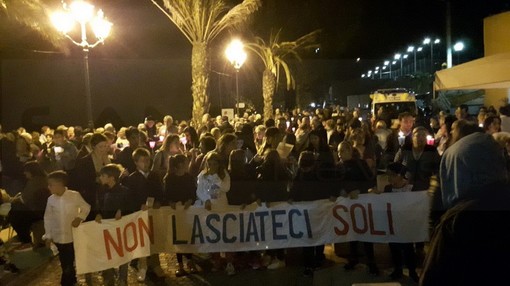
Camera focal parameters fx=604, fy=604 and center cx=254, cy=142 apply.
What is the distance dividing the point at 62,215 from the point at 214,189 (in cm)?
210

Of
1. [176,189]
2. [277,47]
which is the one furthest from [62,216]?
[277,47]

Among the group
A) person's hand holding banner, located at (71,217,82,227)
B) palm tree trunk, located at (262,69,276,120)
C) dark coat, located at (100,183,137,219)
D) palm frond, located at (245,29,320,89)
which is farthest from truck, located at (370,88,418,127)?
person's hand holding banner, located at (71,217,82,227)

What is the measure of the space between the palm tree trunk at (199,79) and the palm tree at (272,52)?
1318 cm

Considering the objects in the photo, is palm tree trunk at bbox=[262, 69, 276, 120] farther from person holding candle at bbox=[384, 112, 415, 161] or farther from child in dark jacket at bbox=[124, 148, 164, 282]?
child in dark jacket at bbox=[124, 148, 164, 282]

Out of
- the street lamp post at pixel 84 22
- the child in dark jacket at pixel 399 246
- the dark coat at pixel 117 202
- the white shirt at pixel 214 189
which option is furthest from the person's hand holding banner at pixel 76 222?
the street lamp post at pixel 84 22

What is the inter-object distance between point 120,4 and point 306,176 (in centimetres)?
2705

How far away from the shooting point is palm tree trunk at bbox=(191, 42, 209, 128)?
67.3 feet

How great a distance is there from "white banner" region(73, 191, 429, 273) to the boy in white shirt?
0.67m

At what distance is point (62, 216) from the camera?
7.27m

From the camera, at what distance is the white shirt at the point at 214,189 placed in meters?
8.41

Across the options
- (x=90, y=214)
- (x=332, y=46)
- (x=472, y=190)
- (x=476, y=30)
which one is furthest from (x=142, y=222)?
(x=476, y=30)

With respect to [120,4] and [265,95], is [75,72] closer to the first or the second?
[120,4]

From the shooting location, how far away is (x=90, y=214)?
803 centimetres

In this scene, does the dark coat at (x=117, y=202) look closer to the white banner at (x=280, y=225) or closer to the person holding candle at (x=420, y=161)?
the white banner at (x=280, y=225)
